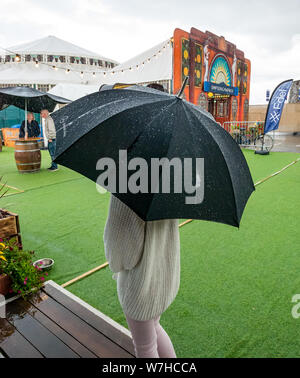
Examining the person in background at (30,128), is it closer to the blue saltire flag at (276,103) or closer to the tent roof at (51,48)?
the blue saltire flag at (276,103)

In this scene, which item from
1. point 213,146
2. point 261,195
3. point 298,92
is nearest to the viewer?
point 213,146

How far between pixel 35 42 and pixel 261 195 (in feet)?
75.2

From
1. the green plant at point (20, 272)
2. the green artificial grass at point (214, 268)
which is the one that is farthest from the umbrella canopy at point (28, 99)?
the green plant at point (20, 272)

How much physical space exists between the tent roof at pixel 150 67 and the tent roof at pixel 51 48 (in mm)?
9415

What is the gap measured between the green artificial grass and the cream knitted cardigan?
0.84 metres

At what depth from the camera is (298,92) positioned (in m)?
27.9

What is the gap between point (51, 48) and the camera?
21031mm

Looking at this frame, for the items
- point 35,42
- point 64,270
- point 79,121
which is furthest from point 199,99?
point 35,42

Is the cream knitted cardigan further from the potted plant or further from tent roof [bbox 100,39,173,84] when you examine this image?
tent roof [bbox 100,39,173,84]

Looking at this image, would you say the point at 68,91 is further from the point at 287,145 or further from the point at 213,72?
the point at 287,145

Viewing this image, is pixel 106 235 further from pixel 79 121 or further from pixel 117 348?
pixel 117 348

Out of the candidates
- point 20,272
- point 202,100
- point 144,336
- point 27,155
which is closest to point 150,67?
point 202,100

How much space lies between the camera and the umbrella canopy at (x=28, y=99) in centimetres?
667

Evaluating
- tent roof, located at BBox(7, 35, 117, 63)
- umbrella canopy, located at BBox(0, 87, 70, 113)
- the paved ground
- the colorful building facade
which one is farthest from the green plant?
tent roof, located at BBox(7, 35, 117, 63)
